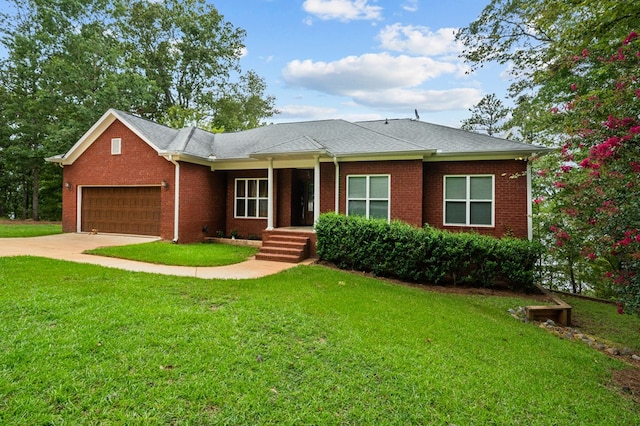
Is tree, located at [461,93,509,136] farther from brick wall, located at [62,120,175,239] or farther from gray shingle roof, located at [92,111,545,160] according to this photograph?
brick wall, located at [62,120,175,239]

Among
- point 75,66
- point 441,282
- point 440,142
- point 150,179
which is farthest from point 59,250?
point 75,66

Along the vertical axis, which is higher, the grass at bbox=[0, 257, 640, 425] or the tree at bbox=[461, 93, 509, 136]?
the tree at bbox=[461, 93, 509, 136]

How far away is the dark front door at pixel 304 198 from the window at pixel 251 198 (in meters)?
1.28

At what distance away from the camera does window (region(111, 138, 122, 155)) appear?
1334cm

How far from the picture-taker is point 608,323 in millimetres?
7496

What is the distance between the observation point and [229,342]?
13.1 ft

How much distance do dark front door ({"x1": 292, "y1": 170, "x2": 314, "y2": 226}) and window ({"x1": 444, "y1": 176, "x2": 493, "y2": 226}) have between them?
533 cm

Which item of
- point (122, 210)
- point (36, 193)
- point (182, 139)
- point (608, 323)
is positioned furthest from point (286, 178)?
point (36, 193)

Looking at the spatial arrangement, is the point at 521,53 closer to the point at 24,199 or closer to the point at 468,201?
the point at 468,201

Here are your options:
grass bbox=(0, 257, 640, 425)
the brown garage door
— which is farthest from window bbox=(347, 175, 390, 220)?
the brown garage door

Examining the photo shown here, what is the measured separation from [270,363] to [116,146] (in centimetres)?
1318

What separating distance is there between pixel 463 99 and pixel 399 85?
633cm

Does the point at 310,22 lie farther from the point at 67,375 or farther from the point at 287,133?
the point at 67,375

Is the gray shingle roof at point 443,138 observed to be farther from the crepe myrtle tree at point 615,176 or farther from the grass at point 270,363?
the grass at point 270,363
